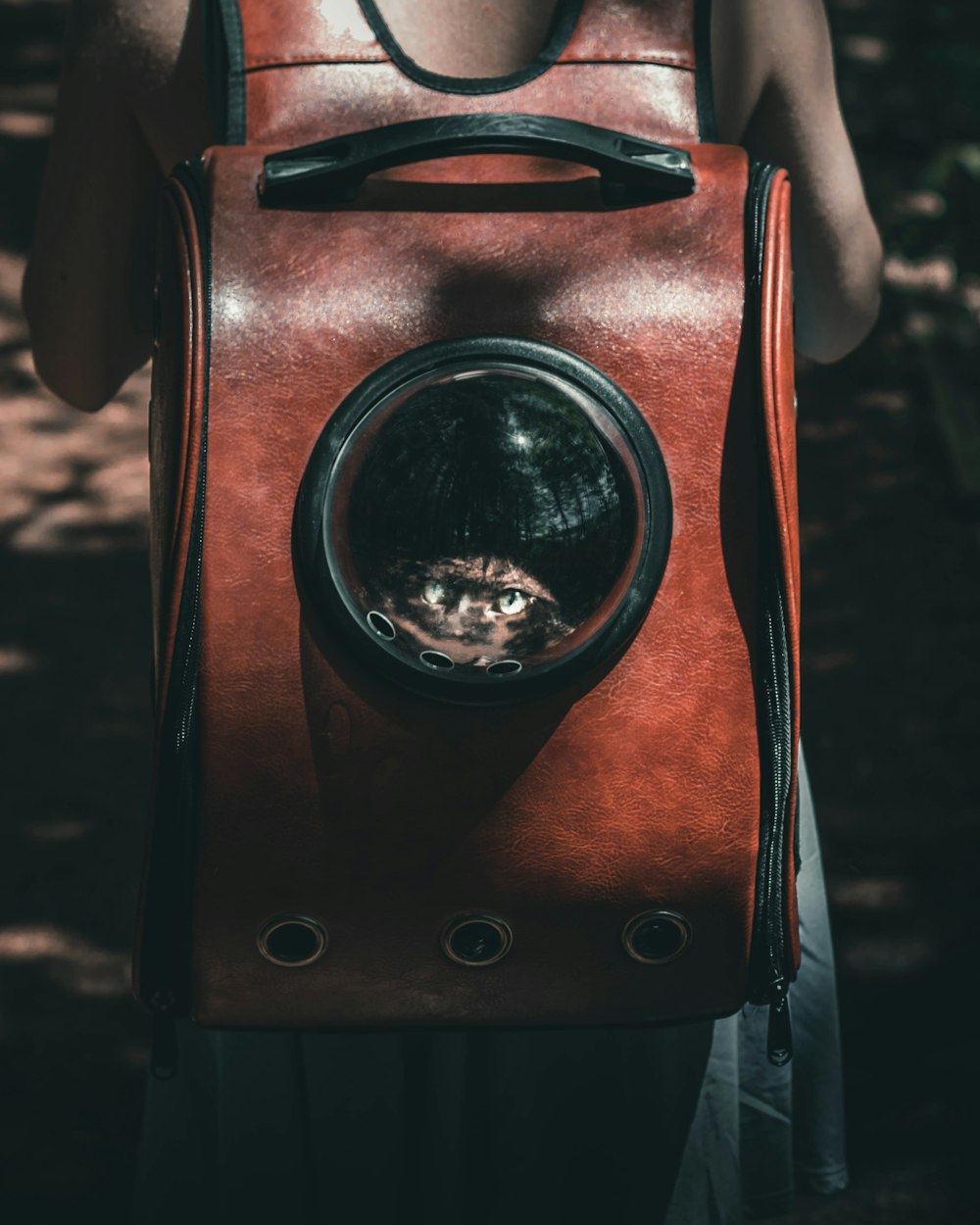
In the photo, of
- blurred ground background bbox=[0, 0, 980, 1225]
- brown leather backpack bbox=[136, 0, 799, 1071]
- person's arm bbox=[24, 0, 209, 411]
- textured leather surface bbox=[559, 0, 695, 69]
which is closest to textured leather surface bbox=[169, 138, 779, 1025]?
brown leather backpack bbox=[136, 0, 799, 1071]

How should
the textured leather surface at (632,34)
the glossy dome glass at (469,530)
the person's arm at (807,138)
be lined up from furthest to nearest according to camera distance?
the person's arm at (807,138), the textured leather surface at (632,34), the glossy dome glass at (469,530)

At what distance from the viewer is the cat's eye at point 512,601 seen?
1.14 meters

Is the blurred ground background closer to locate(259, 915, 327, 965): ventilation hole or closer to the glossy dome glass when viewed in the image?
locate(259, 915, 327, 965): ventilation hole

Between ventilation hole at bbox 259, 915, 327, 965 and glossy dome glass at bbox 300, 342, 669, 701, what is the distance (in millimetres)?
241

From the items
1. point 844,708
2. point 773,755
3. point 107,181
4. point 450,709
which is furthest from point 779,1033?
point 844,708

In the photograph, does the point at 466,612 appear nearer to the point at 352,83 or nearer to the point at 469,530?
the point at 469,530

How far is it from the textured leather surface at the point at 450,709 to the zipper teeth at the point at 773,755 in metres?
0.02

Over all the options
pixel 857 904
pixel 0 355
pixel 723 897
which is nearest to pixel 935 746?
pixel 857 904

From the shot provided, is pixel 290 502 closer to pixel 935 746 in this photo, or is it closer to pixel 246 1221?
pixel 246 1221

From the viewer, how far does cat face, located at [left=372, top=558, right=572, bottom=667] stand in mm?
1138

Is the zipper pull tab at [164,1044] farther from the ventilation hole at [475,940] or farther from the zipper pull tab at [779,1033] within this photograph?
the zipper pull tab at [779,1033]

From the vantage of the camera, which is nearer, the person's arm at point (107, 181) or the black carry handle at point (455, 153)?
the black carry handle at point (455, 153)

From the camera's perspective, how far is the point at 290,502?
1.16 metres

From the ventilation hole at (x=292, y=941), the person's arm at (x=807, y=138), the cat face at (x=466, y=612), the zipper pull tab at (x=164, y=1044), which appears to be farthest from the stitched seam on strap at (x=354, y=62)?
the zipper pull tab at (x=164, y=1044)
